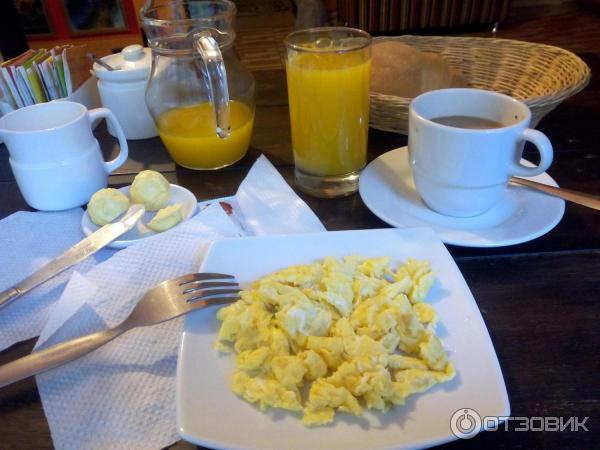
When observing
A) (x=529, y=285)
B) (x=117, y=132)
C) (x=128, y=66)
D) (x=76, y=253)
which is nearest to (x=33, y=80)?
(x=128, y=66)

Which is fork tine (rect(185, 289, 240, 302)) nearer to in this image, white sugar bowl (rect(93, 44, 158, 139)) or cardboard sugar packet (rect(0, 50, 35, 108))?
white sugar bowl (rect(93, 44, 158, 139))

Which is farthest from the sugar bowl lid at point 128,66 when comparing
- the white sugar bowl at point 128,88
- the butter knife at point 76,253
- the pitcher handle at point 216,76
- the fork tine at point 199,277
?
the fork tine at point 199,277

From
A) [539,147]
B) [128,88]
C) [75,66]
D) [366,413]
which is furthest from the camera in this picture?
[75,66]

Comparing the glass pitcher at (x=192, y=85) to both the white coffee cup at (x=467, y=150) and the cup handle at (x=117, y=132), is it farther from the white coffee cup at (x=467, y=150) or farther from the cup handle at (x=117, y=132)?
the white coffee cup at (x=467, y=150)

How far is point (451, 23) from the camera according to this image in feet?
11.4

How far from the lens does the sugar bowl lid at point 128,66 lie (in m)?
1.01

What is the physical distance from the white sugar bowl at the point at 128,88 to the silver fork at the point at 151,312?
0.56 meters

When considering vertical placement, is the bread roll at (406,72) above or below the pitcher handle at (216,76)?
below

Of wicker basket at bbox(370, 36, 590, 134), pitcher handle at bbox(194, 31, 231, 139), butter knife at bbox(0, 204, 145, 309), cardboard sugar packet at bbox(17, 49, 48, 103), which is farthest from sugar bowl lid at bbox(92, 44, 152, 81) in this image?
wicker basket at bbox(370, 36, 590, 134)

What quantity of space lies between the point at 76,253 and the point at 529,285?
0.65 m

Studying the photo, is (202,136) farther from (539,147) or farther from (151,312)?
(539,147)

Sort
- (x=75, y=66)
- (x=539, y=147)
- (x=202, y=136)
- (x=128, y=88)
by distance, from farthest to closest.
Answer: (x=75, y=66), (x=128, y=88), (x=202, y=136), (x=539, y=147)

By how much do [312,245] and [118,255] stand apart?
0.92 feet

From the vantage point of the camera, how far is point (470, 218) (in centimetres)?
77
